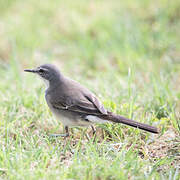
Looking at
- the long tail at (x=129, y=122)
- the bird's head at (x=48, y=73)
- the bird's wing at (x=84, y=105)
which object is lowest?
the long tail at (x=129, y=122)

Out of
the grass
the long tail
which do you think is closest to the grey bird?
the long tail

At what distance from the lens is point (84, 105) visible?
460 cm

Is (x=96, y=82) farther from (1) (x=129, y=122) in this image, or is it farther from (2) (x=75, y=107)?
(1) (x=129, y=122)

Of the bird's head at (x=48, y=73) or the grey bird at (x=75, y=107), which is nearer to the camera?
the grey bird at (x=75, y=107)

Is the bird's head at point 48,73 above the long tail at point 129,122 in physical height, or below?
above

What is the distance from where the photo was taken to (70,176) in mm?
3604

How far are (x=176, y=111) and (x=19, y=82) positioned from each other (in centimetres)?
273

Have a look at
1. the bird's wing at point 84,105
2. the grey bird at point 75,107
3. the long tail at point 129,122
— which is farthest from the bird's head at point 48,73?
the long tail at point 129,122

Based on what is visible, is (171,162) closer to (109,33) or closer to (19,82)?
→ (19,82)

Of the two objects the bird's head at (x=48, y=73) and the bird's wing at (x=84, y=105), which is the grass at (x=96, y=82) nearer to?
the bird's wing at (x=84, y=105)

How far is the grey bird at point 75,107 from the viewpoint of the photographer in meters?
4.48

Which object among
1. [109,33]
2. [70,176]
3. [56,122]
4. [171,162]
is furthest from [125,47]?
[70,176]

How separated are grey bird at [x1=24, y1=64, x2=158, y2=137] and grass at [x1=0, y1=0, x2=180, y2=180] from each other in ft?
0.81

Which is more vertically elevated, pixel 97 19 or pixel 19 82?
pixel 97 19
